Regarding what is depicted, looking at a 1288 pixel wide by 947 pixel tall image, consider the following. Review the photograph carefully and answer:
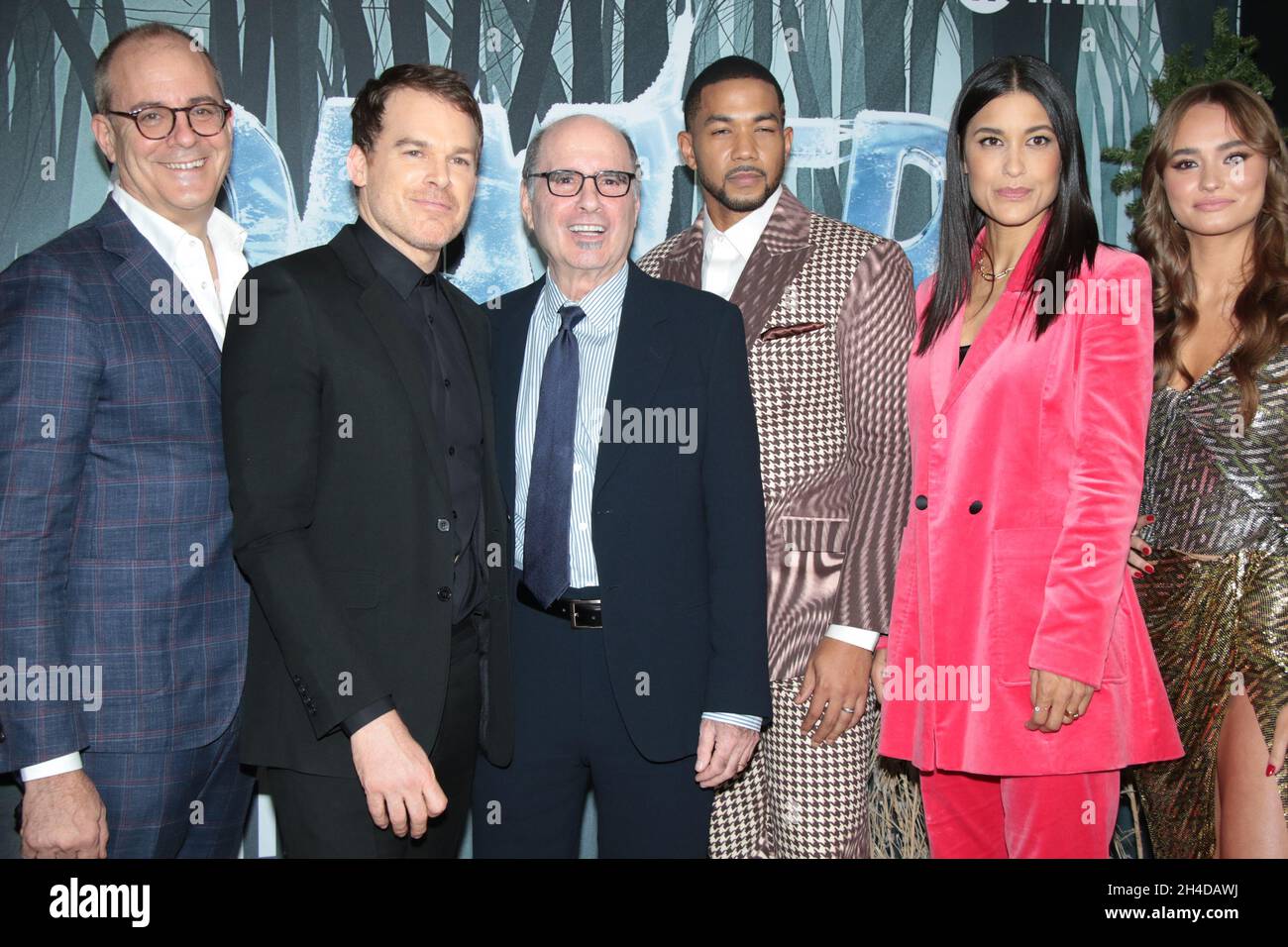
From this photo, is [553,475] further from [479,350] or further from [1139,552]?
[1139,552]

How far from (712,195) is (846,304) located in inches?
23.8

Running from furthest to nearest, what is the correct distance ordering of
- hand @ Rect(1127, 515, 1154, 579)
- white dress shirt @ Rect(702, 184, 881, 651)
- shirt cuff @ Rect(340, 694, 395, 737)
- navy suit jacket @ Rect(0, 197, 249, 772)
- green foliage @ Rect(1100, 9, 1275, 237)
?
green foliage @ Rect(1100, 9, 1275, 237) < white dress shirt @ Rect(702, 184, 881, 651) < hand @ Rect(1127, 515, 1154, 579) < navy suit jacket @ Rect(0, 197, 249, 772) < shirt cuff @ Rect(340, 694, 395, 737)

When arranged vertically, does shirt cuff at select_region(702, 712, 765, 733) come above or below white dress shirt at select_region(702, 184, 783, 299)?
below

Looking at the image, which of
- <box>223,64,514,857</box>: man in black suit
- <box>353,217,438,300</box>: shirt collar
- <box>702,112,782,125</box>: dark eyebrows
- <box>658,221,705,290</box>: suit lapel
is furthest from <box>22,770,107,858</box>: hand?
<box>702,112,782,125</box>: dark eyebrows

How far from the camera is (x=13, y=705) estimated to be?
213cm

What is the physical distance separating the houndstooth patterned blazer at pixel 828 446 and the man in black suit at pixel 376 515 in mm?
789

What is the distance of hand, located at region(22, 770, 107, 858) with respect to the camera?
7.11 ft

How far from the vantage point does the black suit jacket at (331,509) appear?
2.04 m

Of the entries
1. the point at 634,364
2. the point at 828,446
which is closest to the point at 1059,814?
the point at 828,446

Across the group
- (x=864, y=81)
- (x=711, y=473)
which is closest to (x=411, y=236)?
(x=711, y=473)

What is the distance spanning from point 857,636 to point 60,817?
1898 millimetres

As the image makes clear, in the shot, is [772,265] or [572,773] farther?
[772,265]

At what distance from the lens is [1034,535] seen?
253 cm

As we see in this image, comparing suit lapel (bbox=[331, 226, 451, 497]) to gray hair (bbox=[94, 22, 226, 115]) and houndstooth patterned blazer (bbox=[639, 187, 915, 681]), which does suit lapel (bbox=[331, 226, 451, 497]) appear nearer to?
gray hair (bbox=[94, 22, 226, 115])
